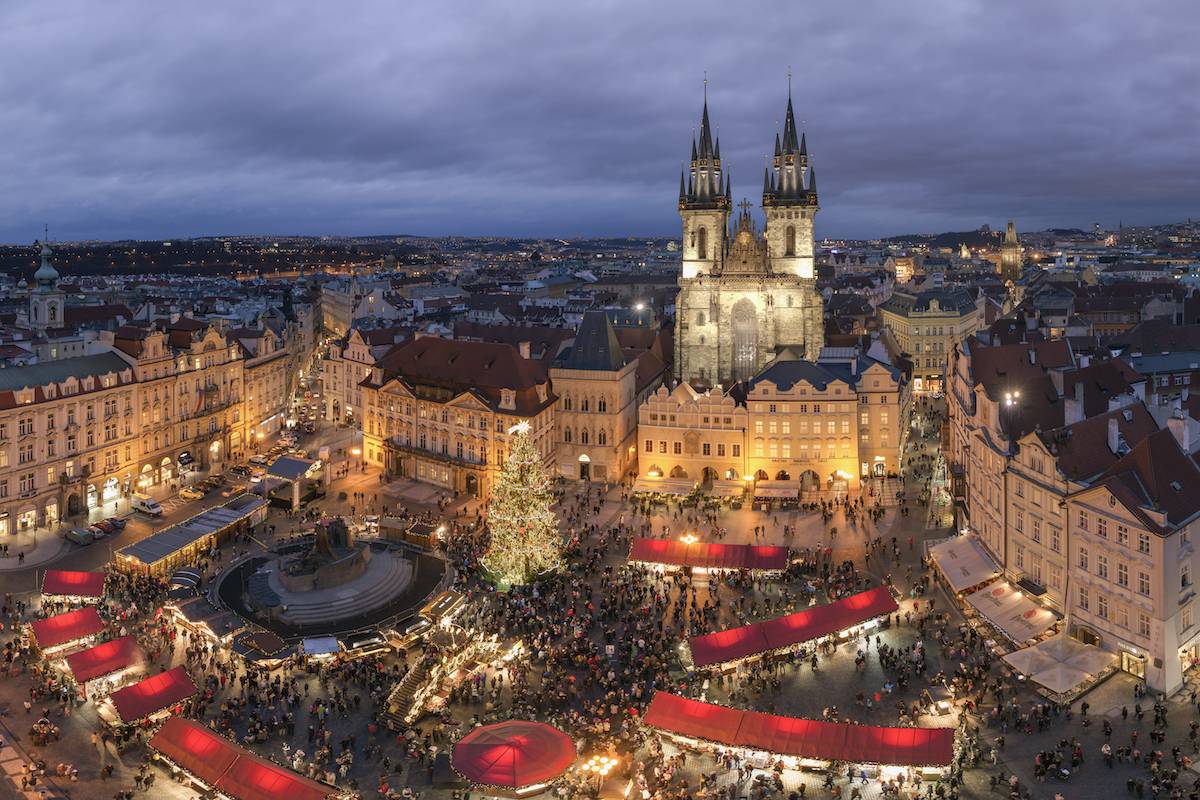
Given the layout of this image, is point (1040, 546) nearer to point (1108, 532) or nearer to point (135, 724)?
point (1108, 532)

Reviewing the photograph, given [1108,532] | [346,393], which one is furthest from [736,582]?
[346,393]

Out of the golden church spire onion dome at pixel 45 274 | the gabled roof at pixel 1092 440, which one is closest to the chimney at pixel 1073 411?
the gabled roof at pixel 1092 440

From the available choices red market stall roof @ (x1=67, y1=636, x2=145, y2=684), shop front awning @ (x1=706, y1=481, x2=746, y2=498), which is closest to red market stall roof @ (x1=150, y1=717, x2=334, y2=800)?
red market stall roof @ (x1=67, y1=636, x2=145, y2=684)

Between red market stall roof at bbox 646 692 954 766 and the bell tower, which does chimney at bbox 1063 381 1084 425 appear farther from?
the bell tower

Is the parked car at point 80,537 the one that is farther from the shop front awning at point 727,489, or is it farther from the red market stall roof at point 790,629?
the shop front awning at point 727,489

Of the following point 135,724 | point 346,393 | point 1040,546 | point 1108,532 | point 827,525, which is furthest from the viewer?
point 346,393

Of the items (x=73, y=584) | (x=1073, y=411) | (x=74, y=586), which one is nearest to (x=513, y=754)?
(x=74, y=586)
